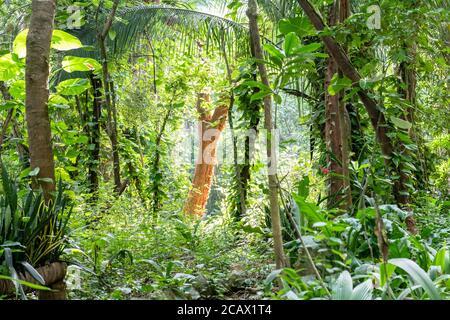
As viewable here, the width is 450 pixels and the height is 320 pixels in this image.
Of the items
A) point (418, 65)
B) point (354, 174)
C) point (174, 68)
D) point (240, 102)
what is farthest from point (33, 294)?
point (174, 68)

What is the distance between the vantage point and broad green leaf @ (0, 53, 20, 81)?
3.06 meters

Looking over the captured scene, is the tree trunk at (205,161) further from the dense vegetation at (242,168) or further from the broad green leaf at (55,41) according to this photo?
the broad green leaf at (55,41)

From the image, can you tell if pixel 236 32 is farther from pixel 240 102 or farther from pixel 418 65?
pixel 418 65

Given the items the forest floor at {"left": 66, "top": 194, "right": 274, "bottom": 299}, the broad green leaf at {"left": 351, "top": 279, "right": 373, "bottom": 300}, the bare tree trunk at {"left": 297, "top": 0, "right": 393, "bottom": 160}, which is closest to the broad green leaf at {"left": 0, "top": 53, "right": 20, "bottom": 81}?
the forest floor at {"left": 66, "top": 194, "right": 274, "bottom": 299}

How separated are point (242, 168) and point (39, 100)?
4.28 meters

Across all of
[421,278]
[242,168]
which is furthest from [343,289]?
[242,168]

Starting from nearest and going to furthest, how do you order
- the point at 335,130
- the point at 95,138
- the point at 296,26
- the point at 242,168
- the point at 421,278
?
the point at 421,278 → the point at 296,26 → the point at 335,130 → the point at 242,168 → the point at 95,138

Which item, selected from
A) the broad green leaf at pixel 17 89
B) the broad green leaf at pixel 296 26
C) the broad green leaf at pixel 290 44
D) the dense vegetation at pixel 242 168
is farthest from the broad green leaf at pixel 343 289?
the broad green leaf at pixel 17 89

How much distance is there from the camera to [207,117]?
10.6m

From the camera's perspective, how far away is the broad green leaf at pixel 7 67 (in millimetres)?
3060

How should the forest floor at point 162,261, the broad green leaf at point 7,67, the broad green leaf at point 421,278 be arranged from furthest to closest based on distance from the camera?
the broad green leaf at point 7,67, the forest floor at point 162,261, the broad green leaf at point 421,278

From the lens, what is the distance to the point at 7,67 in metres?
3.10

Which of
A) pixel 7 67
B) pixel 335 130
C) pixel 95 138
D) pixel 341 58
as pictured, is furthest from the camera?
pixel 95 138

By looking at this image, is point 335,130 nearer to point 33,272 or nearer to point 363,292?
point 363,292
